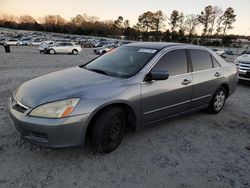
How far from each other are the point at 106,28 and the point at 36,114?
378 ft

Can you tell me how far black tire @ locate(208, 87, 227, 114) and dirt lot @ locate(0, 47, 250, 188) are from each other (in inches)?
32.1

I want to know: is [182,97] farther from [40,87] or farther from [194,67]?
[40,87]

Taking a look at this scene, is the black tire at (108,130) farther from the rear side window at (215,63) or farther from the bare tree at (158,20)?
the bare tree at (158,20)

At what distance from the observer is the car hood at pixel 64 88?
9.04ft

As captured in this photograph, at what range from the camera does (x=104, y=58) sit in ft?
13.7

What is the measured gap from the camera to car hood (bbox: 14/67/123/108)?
276 cm

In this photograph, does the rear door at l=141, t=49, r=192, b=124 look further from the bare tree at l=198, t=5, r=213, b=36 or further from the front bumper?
the bare tree at l=198, t=5, r=213, b=36

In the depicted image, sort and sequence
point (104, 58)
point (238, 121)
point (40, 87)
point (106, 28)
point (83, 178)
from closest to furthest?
point (83, 178) → point (40, 87) → point (104, 58) → point (238, 121) → point (106, 28)

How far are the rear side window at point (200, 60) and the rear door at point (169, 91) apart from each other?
9.5 inches

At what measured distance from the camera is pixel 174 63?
3797 mm

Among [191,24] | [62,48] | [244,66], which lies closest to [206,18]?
[191,24]

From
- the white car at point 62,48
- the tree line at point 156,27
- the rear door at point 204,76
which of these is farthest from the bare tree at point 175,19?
the rear door at point 204,76

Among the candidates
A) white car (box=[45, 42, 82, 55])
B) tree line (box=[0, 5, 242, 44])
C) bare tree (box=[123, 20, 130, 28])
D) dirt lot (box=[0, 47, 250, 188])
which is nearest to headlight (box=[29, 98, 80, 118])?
dirt lot (box=[0, 47, 250, 188])

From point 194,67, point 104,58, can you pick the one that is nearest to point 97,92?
point 104,58
